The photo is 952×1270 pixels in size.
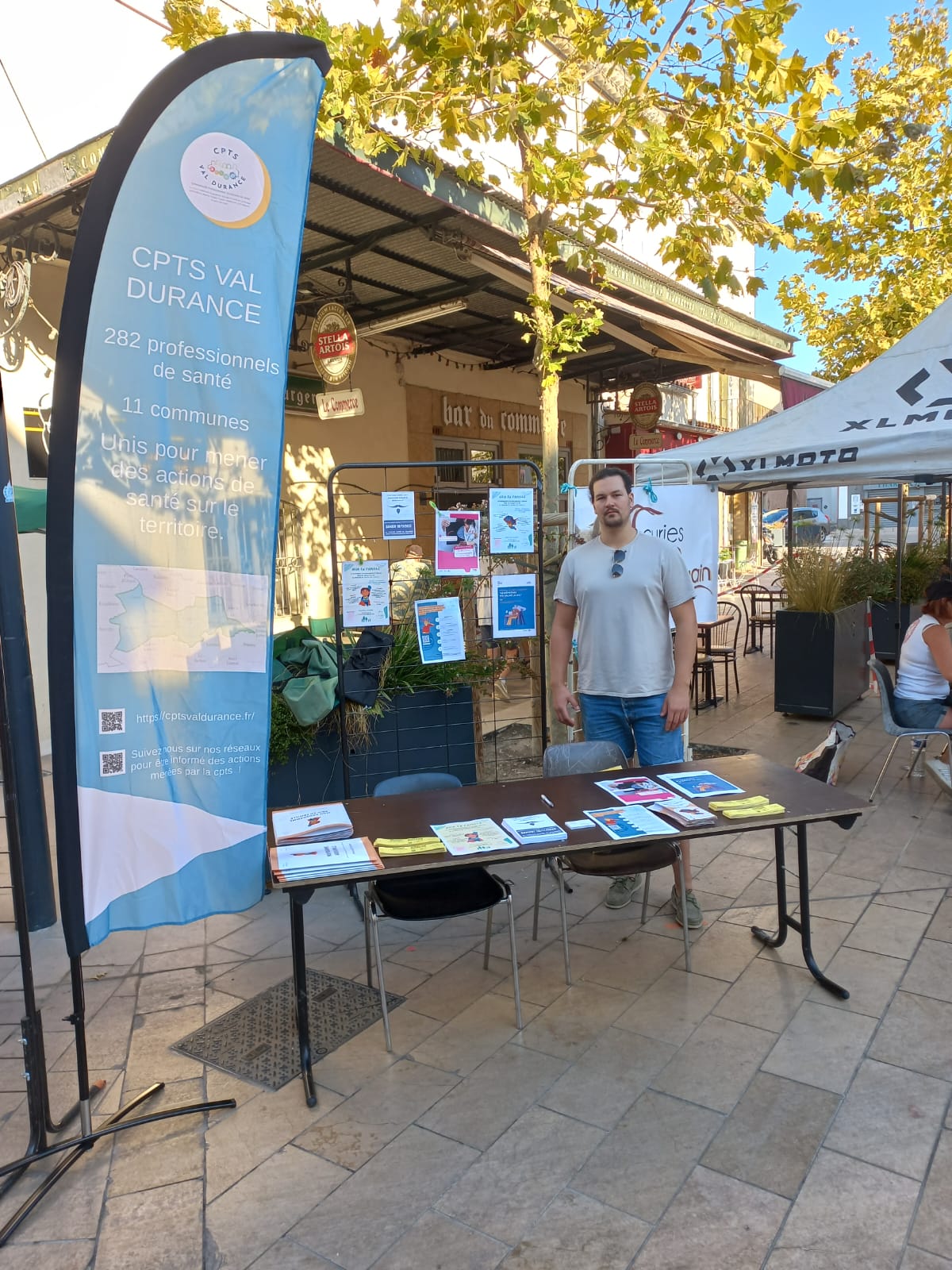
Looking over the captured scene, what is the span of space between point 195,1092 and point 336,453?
7353 millimetres

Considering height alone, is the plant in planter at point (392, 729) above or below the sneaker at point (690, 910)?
above

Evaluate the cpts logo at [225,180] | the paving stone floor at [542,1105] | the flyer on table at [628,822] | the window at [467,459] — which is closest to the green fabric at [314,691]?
the paving stone floor at [542,1105]

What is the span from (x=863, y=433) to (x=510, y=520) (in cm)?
242

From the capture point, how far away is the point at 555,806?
3.10 metres

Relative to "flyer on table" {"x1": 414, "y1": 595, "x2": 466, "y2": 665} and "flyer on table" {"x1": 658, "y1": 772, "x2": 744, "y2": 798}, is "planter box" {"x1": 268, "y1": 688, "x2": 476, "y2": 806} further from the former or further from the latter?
"flyer on table" {"x1": 658, "y1": 772, "x2": 744, "y2": 798}

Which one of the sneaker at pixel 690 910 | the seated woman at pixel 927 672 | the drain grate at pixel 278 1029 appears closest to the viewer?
the drain grate at pixel 278 1029

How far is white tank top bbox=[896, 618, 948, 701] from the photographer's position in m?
5.33

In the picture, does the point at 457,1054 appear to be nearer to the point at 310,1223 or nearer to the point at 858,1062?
the point at 310,1223

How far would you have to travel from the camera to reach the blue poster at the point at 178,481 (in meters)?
2.32

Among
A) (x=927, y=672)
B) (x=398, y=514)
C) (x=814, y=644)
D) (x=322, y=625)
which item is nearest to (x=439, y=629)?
(x=398, y=514)

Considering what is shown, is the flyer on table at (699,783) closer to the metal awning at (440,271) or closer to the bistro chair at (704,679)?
the metal awning at (440,271)

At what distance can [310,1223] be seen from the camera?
222 centimetres

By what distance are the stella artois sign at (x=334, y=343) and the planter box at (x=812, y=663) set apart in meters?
4.35

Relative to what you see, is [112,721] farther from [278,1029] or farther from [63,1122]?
[278,1029]
